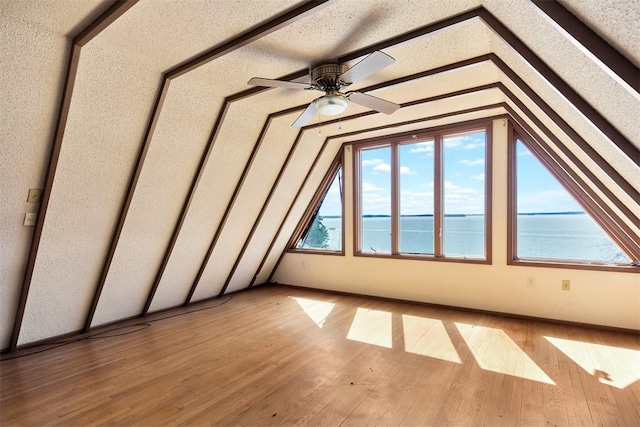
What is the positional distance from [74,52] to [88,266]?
6.89ft

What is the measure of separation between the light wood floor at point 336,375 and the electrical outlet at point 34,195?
1474mm

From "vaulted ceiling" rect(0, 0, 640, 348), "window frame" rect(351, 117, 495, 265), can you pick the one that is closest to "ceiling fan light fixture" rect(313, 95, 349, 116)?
"vaulted ceiling" rect(0, 0, 640, 348)

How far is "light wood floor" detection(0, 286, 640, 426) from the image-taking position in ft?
6.97

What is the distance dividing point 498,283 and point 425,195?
1506 mm

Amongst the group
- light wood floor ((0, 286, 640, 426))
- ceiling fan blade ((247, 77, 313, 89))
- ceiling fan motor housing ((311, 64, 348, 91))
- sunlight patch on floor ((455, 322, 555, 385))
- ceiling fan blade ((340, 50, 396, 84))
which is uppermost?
ceiling fan motor housing ((311, 64, 348, 91))

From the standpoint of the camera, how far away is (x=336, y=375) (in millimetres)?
2646

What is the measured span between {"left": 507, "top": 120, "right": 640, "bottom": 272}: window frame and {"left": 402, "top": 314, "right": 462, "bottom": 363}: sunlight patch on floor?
1.31 metres

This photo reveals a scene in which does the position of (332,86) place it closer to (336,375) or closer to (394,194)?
(336,375)

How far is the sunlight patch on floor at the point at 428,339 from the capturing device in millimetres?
3021

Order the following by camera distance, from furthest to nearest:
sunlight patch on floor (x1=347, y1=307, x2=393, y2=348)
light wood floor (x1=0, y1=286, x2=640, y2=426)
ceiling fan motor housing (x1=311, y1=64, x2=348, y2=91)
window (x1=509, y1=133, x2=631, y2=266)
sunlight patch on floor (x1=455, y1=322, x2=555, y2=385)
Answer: window (x1=509, y1=133, x2=631, y2=266) < sunlight patch on floor (x1=347, y1=307, x2=393, y2=348) < sunlight patch on floor (x1=455, y1=322, x2=555, y2=385) < ceiling fan motor housing (x1=311, y1=64, x2=348, y2=91) < light wood floor (x1=0, y1=286, x2=640, y2=426)

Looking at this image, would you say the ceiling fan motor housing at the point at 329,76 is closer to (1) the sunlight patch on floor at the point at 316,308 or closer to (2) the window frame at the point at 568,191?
(2) the window frame at the point at 568,191

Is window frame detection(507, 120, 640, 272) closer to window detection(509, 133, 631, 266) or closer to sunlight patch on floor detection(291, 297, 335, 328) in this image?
window detection(509, 133, 631, 266)

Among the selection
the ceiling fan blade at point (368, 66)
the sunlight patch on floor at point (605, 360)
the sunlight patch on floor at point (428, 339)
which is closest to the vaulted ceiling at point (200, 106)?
the ceiling fan blade at point (368, 66)

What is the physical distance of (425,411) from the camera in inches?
84.1
